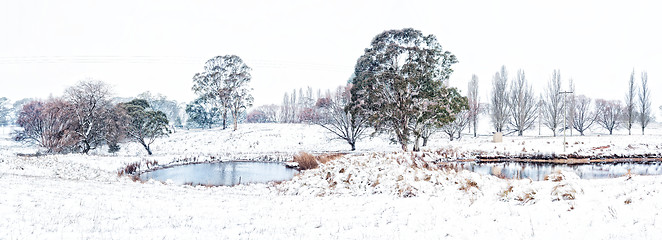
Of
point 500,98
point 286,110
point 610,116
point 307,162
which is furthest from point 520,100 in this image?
point 286,110

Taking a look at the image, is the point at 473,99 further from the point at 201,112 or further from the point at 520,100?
the point at 201,112

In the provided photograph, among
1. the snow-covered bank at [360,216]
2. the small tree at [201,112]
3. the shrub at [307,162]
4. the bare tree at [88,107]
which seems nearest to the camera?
the snow-covered bank at [360,216]

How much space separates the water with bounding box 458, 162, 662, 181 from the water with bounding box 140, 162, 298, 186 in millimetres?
12190

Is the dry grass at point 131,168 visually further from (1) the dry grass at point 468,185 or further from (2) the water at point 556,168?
(2) the water at point 556,168

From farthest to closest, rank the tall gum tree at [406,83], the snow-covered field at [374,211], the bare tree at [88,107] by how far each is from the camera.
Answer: the bare tree at [88,107]
the tall gum tree at [406,83]
the snow-covered field at [374,211]

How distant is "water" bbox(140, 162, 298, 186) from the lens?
18250mm

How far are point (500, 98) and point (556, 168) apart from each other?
86.7 feet

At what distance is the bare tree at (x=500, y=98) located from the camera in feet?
142

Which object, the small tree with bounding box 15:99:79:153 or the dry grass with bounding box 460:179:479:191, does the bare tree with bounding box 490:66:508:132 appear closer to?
the dry grass with bounding box 460:179:479:191

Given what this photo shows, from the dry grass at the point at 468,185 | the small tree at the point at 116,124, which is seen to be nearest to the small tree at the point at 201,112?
the small tree at the point at 116,124

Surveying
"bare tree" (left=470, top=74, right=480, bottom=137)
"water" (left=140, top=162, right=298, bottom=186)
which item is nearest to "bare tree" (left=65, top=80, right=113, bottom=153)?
"water" (left=140, top=162, right=298, bottom=186)

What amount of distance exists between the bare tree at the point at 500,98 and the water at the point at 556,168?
22.7 meters

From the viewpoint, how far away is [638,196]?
5.26 m

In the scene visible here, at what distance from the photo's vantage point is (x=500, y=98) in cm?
4338
